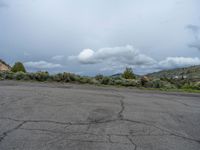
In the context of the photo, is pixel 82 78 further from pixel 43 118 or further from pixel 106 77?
pixel 43 118

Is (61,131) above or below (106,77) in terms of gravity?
below

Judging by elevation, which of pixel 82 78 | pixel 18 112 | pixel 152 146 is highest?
pixel 82 78

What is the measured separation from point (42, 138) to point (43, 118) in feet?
4.95

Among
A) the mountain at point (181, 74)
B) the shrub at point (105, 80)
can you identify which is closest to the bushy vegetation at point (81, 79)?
the shrub at point (105, 80)

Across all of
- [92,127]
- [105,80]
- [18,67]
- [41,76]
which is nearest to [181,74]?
[18,67]

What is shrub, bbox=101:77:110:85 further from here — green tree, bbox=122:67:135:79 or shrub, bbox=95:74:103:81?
green tree, bbox=122:67:135:79

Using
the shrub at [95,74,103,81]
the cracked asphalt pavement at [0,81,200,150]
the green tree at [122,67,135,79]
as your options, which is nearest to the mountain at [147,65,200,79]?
the green tree at [122,67,135,79]

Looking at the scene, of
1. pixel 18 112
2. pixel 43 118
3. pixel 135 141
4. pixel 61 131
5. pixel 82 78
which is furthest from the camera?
pixel 82 78

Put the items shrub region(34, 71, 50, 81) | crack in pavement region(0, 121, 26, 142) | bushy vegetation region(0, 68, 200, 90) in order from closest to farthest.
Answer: crack in pavement region(0, 121, 26, 142) < bushy vegetation region(0, 68, 200, 90) < shrub region(34, 71, 50, 81)

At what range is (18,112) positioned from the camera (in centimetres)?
684

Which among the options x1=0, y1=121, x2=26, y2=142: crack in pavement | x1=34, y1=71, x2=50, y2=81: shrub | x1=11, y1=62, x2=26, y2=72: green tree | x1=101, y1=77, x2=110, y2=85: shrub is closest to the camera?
x1=0, y1=121, x2=26, y2=142: crack in pavement

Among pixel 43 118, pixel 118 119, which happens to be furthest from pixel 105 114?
pixel 43 118

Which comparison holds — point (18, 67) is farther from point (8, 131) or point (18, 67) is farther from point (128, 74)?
point (8, 131)

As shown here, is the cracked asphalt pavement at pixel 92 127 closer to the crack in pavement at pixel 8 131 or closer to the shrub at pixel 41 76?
the crack in pavement at pixel 8 131
